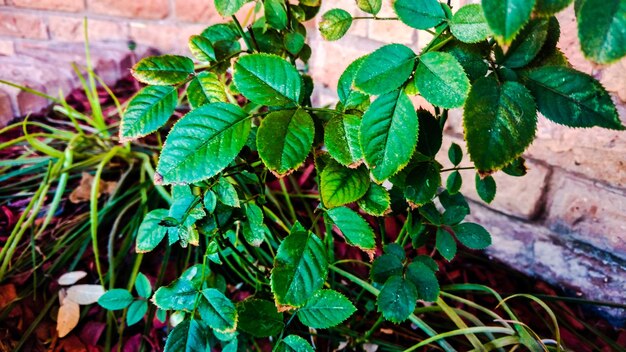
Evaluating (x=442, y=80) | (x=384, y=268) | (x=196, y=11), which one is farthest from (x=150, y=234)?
(x=196, y=11)

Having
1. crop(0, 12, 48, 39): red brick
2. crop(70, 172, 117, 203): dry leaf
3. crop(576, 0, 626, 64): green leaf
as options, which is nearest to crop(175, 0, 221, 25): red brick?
crop(0, 12, 48, 39): red brick

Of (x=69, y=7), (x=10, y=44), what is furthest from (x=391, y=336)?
(x=10, y=44)

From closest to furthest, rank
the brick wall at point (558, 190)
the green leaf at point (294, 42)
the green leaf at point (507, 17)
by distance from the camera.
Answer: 1. the green leaf at point (507, 17)
2. the green leaf at point (294, 42)
3. the brick wall at point (558, 190)

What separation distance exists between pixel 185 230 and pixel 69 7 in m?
1.73

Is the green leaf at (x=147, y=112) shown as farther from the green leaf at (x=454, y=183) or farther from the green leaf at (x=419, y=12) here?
the green leaf at (x=454, y=183)

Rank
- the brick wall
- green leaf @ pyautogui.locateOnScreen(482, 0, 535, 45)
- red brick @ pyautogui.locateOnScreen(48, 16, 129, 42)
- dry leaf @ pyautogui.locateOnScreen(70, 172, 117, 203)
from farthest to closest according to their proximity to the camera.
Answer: red brick @ pyautogui.locateOnScreen(48, 16, 129, 42)
dry leaf @ pyautogui.locateOnScreen(70, 172, 117, 203)
the brick wall
green leaf @ pyautogui.locateOnScreen(482, 0, 535, 45)

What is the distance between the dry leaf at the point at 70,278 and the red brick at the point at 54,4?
135 centimetres

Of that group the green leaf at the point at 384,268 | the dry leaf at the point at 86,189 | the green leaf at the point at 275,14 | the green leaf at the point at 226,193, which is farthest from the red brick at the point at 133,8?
the green leaf at the point at 384,268

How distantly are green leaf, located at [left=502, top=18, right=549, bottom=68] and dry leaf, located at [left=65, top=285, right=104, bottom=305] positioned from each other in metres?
0.91

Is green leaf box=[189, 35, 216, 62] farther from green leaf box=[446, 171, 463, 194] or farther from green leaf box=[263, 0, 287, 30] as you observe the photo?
green leaf box=[446, 171, 463, 194]

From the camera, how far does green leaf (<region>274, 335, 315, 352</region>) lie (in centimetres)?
57

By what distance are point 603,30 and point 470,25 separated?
134 millimetres

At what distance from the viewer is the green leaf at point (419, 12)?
18.0 inches

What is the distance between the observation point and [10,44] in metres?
1.90
